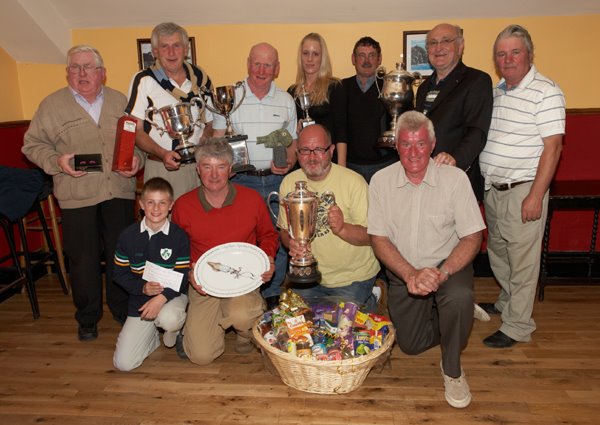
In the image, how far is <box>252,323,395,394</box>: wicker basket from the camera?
2.39 m

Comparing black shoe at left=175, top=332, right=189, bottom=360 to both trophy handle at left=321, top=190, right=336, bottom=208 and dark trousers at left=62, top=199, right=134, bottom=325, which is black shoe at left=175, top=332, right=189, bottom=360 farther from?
trophy handle at left=321, top=190, right=336, bottom=208

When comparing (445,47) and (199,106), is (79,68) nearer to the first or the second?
(199,106)

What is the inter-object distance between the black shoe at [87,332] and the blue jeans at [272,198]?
43.8 inches

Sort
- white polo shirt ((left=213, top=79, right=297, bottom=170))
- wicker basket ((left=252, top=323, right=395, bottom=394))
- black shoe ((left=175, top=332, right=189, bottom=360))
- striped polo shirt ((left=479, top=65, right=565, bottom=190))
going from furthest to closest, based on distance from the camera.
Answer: white polo shirt ((left=213, top=79, right=297, bottom=170))
black shoe ((left=175, top=332, right=189, bottom=360))
striped polo shirt ((left=479, top=65, right=565, bottom=190))
wicker basket ((left=252, top=323, right=395, bottom=394))

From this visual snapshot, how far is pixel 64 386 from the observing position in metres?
2.71

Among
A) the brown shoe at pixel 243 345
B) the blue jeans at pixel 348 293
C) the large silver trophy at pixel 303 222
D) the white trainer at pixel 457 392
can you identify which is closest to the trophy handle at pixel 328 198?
the large silver trophy at pixel 303 222

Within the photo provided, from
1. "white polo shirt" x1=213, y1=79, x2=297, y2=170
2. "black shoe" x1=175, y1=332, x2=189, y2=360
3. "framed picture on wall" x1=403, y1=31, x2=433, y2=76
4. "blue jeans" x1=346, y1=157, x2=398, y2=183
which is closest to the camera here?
"black shoe" x1=175, y1=332, x2=189, y2=360

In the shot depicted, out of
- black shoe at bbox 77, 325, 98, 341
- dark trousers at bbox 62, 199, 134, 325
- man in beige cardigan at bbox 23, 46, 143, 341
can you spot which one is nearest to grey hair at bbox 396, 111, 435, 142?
man in beige cardigan at bbox 23, 46, 143, 341

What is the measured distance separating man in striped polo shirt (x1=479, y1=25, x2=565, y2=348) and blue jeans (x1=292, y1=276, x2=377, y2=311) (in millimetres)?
779

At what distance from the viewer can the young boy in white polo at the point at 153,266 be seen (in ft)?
9.21

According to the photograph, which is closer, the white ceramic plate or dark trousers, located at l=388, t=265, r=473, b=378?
dark trousers, located at l=388, t=265, r=473, b=378

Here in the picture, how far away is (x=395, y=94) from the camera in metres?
3.17

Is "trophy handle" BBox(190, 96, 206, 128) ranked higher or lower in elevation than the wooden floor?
higher

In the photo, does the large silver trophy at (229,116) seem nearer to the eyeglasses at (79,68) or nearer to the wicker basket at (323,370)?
the eyeglasses at (79,68)
